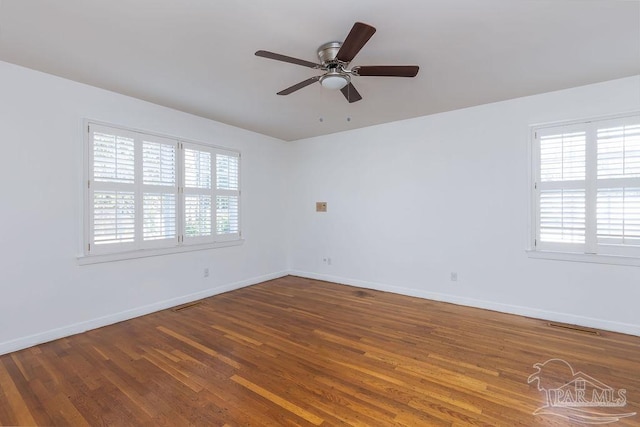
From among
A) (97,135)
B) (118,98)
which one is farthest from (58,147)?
(118,98)

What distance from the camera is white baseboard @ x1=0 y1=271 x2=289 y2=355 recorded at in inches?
109

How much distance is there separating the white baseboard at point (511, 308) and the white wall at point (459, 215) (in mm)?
12

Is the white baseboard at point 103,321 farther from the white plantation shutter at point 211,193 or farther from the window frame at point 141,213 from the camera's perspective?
the white plantation shutter at point 211,193

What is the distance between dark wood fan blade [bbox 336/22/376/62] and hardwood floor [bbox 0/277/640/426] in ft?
8.14

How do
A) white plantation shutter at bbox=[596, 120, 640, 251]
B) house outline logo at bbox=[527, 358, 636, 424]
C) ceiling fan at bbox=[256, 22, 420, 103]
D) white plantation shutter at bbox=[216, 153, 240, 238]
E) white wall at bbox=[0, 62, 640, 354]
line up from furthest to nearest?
white plantation shutter at bbox=[216, 153, 240, 238] → white plantation shutter at bbox=[596, 120, 640, 251] → white wall at bbox=[0, 62, 640, 354] → ceiling fan at bbox=[256, 22, 420, 103] → house outline logo at bbox=[527, 358, 636, 424]

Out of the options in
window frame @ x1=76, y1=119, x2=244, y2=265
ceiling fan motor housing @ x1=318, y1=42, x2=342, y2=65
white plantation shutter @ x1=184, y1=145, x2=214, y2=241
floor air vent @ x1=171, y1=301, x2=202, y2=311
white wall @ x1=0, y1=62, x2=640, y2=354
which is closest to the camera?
ceiling fan motor housing @ x1=318, y1=42, x2=342, y2=65

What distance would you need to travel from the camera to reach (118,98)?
3447 millimetres

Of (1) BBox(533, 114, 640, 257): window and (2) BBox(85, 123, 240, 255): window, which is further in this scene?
(2) BBox(85, 123, 240, 255): window

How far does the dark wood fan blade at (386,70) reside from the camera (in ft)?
7.34

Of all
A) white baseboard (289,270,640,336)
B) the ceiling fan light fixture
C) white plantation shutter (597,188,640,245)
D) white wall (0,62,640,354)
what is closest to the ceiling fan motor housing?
the ceiling fan light fixture

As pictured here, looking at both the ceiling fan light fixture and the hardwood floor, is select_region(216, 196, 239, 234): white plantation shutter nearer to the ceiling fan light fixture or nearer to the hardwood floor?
the hardwood floor

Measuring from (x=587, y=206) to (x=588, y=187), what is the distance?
22cm

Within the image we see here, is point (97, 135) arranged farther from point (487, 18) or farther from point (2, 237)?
point (487, 18)

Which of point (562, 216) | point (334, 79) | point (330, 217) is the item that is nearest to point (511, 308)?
point (562, 216)
